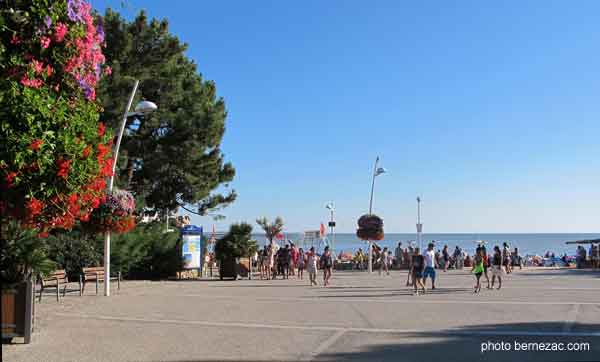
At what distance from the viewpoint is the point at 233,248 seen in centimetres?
2686

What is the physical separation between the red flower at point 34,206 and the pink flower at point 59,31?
7.72ft

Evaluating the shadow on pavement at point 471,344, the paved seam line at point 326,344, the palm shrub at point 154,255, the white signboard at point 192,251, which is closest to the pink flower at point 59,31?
the paved seam line at point 326,344

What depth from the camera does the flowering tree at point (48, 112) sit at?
8.13 meters

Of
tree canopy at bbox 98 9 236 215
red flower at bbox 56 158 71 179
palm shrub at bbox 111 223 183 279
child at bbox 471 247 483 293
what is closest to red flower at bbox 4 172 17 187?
red flower at bbox 56 158 71 179

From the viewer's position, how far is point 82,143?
29.2ft

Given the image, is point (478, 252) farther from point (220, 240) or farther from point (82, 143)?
point (82, 143)

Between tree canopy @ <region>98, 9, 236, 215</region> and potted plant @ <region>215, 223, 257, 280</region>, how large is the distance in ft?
16.8

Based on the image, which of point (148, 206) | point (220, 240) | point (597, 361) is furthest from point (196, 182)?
point (597, 361)

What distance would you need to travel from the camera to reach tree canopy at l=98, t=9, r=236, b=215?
30.0 m

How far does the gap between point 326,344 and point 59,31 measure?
6153mm

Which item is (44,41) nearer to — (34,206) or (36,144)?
(36,144)

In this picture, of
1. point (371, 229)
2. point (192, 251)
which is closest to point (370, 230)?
point (371, 229)

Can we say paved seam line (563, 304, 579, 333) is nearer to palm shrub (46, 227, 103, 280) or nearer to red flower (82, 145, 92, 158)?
red flower (82, 145, 92, 158)

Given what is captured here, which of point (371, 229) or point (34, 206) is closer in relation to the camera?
point (34, 206)
